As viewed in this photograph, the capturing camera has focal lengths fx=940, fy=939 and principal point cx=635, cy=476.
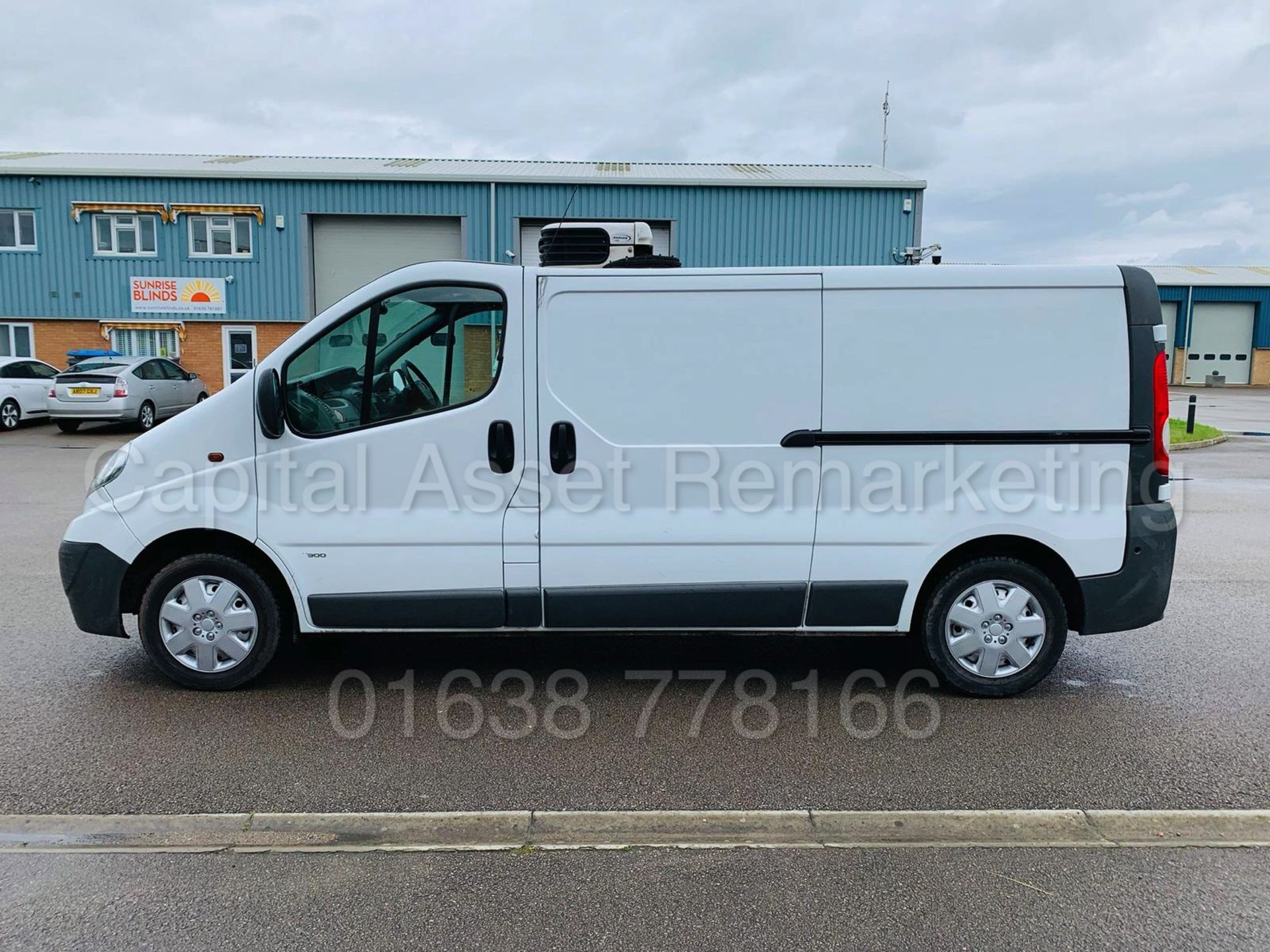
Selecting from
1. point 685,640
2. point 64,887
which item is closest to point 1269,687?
point 685,640

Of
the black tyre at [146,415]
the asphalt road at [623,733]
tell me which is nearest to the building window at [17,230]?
the black tyre at [146,415]

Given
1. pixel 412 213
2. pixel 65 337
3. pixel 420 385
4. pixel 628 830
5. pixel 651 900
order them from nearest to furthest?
pixel 651 900, pixel 628 830, pixel 420 385, pixel 412 213, pixel 65 337

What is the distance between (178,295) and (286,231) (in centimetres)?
341

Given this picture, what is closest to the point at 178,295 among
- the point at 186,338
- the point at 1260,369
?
the point at 186,338

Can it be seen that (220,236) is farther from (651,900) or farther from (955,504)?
(651,900)

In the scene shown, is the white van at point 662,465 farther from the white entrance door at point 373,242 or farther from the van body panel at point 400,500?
the white entrance door at point 373,242

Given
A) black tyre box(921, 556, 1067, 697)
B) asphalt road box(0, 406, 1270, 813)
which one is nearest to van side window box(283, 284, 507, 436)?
asphalt road box(0, 406, 1270, 813)

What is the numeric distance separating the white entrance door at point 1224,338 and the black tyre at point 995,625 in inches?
2020

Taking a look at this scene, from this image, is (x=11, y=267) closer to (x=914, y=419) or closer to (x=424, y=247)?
(x=424, y=247)

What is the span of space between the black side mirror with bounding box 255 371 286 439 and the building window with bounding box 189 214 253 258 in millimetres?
22595

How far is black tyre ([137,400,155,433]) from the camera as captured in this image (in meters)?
18.4

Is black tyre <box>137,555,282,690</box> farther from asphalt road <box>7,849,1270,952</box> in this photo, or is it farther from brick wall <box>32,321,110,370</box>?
brick wall <box>32,321,110,370</box>

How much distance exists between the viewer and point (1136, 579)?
455 cm

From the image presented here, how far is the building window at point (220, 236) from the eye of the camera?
2462 centimetres
